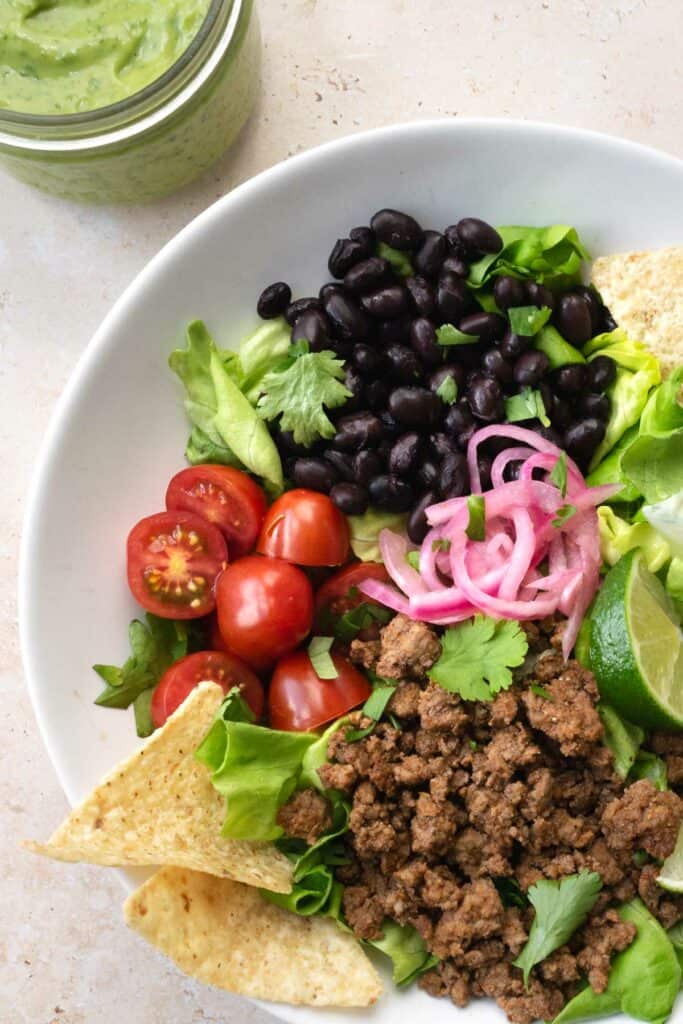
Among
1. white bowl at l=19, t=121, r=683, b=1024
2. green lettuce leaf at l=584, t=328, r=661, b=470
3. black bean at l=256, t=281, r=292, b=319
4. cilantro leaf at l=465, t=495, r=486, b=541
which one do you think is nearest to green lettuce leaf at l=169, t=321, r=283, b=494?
white bowl at l=19, t=121, r=683, b=1024

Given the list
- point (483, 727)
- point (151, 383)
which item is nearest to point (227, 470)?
point (151, 383)

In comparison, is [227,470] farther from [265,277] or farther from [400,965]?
[400,965]

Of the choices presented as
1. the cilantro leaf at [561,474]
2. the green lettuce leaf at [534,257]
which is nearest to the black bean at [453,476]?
the cilantro leaf at [561,474]

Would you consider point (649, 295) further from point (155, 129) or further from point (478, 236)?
point (155, 129)

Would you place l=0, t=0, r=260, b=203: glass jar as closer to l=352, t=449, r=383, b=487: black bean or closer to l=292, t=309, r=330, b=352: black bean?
l=292, t=309, r=330, b=352: black bean

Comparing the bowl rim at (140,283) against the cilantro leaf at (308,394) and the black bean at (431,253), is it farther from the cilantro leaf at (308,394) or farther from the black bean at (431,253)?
the cilantro leaf at (308,394)

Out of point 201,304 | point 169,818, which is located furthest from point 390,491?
point 169,818
